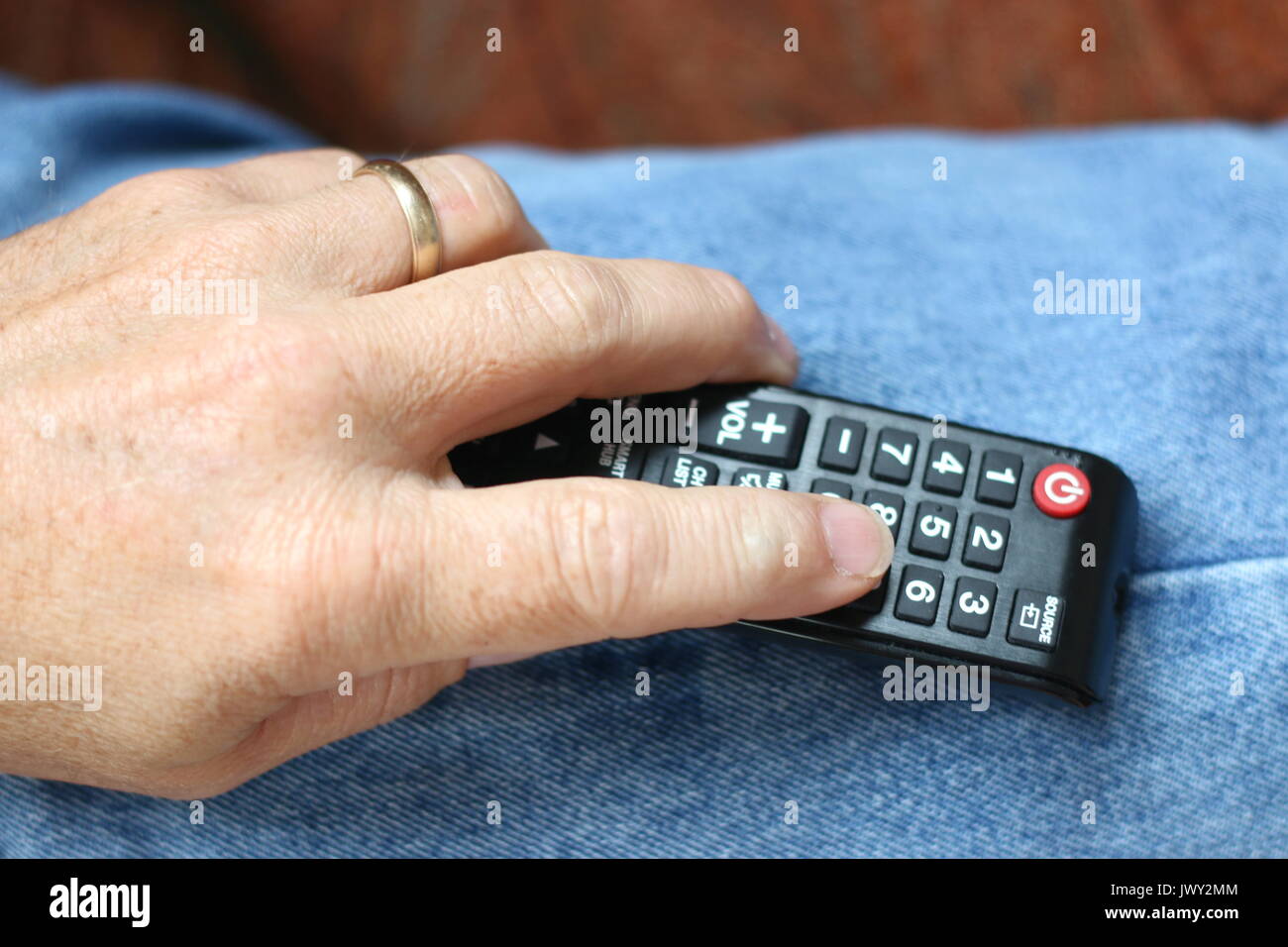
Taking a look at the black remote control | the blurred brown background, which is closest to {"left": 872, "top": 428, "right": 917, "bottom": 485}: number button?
the black remote control

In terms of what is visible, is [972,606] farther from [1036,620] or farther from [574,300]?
[574,300]

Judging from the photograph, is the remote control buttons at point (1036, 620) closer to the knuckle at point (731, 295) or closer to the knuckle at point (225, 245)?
the knuckle at point (731, 295)

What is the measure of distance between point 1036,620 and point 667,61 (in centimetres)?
64

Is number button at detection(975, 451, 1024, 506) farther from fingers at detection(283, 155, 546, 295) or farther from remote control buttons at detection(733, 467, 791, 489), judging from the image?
fingers at detection(283, 155, 546, 295)

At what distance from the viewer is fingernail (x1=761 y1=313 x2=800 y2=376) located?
517mm

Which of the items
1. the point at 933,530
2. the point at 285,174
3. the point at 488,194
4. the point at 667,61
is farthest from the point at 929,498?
the point at 667,61

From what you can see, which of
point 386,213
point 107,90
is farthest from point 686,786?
point 107,90

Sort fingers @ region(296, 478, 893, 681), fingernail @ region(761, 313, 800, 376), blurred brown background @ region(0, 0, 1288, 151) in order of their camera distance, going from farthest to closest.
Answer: blurred brown background @ region(0, 0, 1288, 151) < fingernail @ region(761, 313, 800, 376) < fingers @ region(296, 478, 893, 681)

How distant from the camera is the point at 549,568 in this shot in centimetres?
41

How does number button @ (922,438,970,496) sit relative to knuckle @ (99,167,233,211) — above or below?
below

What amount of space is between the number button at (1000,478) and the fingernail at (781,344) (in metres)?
0.10

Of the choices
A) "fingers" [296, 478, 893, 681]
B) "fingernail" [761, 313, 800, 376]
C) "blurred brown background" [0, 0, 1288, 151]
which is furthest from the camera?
"blurred brown background" [0, 0, 1288, 151]

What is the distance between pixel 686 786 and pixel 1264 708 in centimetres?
26

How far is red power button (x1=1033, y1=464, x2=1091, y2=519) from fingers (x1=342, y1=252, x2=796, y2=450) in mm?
151
